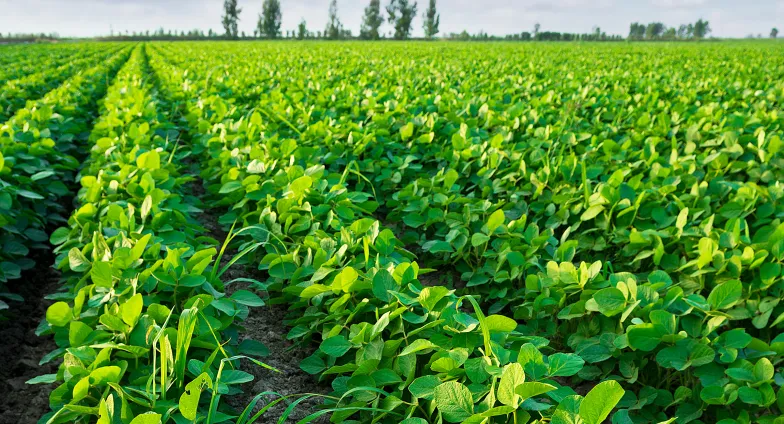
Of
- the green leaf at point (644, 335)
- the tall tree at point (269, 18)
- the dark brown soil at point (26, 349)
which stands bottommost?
the dark brown soil at point (26, 349)

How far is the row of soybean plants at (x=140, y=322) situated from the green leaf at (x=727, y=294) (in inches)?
70.3

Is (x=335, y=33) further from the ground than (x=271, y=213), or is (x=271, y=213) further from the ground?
(x=335, y=33)

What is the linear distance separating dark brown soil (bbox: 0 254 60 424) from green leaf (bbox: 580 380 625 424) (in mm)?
2231

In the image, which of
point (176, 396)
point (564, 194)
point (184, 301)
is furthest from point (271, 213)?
point (564, 194)

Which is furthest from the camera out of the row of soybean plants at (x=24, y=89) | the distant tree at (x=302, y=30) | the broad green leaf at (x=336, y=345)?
the distant tree at (x=302, y=30)

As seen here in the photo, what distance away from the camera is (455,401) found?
145 cm

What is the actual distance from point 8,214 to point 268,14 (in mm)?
90369

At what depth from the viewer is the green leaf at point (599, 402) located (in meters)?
1.23

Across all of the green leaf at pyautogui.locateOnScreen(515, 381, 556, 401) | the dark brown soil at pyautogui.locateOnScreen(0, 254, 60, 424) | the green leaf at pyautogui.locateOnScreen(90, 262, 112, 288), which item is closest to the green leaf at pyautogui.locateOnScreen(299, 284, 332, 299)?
the green leaf at pyautogui.locateOnScreen(90, 262, 112, 288)

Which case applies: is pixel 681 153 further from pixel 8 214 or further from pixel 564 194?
pixel 8 214

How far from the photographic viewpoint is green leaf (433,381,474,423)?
144 centimetres

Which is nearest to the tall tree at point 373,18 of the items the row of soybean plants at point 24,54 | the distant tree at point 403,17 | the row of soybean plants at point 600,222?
the distant tree at point 403,17

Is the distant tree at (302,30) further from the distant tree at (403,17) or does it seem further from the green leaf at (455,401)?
the green leaf at (455,401)

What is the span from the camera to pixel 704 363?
1985mm
